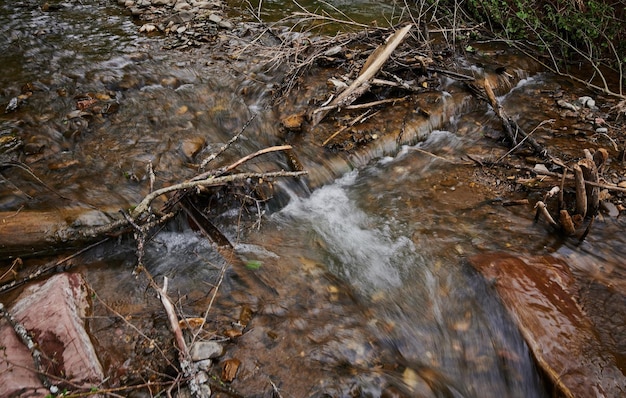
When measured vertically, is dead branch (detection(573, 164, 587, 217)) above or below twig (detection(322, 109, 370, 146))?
above

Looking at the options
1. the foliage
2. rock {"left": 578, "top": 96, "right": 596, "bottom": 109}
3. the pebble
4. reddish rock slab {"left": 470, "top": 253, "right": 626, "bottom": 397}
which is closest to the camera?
reddish rock slab {"left": 470, "top": 253, "right": 626, "bottom": 397}

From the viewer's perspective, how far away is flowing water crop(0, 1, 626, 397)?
115 inches

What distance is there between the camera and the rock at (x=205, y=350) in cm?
247

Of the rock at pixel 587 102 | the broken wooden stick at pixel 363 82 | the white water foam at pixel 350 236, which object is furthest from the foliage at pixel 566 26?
the white water foam at pixel 350 236

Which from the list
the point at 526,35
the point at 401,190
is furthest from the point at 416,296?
the point at 526,35

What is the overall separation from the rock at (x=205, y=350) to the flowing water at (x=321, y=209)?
0.60 m

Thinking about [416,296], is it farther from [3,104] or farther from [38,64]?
[38,64]

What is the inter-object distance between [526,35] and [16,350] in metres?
7.67

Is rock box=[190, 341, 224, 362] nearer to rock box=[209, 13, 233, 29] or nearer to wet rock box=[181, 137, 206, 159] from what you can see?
wet rock box=[181, 137, 206, 159]

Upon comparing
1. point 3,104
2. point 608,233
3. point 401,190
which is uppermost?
point 608,233

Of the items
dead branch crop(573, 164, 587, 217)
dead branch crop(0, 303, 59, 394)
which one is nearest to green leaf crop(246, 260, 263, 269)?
dead branch crop(0, 303, 59, 394)

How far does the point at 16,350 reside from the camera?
225cm

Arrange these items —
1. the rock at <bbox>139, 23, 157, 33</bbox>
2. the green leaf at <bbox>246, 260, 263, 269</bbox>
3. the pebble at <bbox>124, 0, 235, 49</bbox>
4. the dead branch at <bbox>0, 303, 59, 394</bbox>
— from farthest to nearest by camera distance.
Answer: the rock at <bbox>139, 23, 157, 33</bbox>
the pebble at <bbox>124, 0, 235, 49</bbox>
the green leaf at <bbox>246, 260, 263, 269</bbox>
the dead branch at <bbox>0, 303, 59, 394</bbox>

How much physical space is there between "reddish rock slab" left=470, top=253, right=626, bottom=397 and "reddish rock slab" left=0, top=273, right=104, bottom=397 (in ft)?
9.41
